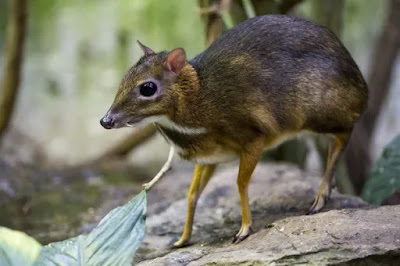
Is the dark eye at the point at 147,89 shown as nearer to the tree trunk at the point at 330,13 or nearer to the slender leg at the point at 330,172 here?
the slender leg at the point at 330,172

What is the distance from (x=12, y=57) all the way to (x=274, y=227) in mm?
3243

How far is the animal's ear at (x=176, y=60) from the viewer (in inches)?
107

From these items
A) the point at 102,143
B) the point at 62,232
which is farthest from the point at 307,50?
the point at 102,143

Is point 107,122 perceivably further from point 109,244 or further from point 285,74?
point 285,74

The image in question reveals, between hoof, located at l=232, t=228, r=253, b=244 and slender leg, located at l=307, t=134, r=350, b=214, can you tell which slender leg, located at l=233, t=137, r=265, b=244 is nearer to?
hoof, located at l=232, t=228, r=253, b=244

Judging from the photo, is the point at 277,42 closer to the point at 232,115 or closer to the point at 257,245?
the point at 232,115

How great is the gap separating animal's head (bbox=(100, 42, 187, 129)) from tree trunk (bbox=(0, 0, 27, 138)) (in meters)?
2.64

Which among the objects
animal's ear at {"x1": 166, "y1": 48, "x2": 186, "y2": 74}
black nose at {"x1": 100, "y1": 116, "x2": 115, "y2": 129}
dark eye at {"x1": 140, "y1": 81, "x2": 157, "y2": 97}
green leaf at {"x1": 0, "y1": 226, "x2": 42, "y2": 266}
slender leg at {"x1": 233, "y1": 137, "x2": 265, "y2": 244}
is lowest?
slender leg at {"x1": 233, "y1": 137, "x2": 265, "y2": 244}

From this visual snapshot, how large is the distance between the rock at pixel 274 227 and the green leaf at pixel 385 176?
1.08 ft

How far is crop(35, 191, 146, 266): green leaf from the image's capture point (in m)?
2.23

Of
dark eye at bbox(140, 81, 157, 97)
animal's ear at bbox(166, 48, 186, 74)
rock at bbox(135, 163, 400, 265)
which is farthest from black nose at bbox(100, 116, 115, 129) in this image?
rock at bbox(135, 163, 400, 265)

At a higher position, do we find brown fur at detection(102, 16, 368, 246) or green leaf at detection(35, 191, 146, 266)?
brown fur at detection(102, 16, 368, 246)

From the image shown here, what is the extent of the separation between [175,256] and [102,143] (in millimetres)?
5309

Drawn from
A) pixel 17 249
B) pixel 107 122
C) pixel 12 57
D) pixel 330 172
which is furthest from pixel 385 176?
pixel 12 57
